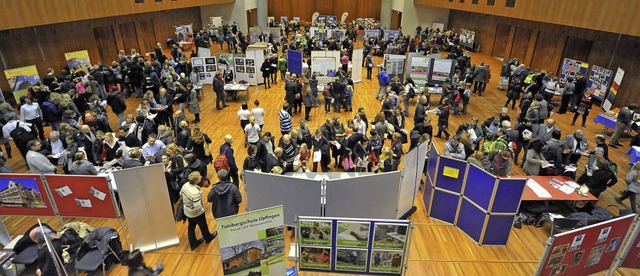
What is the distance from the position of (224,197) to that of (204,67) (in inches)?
440

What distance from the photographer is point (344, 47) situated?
21672 millimetres

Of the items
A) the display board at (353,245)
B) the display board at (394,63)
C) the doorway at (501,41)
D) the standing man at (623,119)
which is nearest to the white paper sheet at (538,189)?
the display board at (353,245)

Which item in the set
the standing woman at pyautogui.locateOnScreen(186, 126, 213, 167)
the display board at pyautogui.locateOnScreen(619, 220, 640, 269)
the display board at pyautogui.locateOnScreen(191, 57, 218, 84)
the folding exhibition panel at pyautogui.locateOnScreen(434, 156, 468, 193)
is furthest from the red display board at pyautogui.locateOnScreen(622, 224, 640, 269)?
the display board at pyautogui.locateOnScreen(191, 57, 218, 84)

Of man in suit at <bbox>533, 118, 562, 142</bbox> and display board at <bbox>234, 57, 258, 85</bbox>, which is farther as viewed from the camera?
display board at <bbox>234, 57, 258, 85</bbox>

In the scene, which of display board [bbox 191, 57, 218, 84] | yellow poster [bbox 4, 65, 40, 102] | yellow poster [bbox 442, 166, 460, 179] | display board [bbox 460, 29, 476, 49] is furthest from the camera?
display board [bbox 460, 29, 476, 49]

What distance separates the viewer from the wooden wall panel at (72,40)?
1316cm

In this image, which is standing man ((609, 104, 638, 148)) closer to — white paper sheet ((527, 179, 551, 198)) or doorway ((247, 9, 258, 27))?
white paper sheet ((527, 179, 551, 198))

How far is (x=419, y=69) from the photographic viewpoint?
14.9 metres

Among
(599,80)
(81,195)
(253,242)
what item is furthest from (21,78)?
(599,80)

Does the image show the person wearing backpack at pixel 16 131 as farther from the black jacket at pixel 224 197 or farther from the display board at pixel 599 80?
the display board at pixel 599 80

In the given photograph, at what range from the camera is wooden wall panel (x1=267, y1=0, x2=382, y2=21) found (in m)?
37.9

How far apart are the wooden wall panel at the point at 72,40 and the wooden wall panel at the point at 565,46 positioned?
70.3 ft

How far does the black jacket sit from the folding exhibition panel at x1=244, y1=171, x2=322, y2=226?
11.6 inches

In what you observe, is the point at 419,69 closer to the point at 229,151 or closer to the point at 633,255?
the point at 229,151
